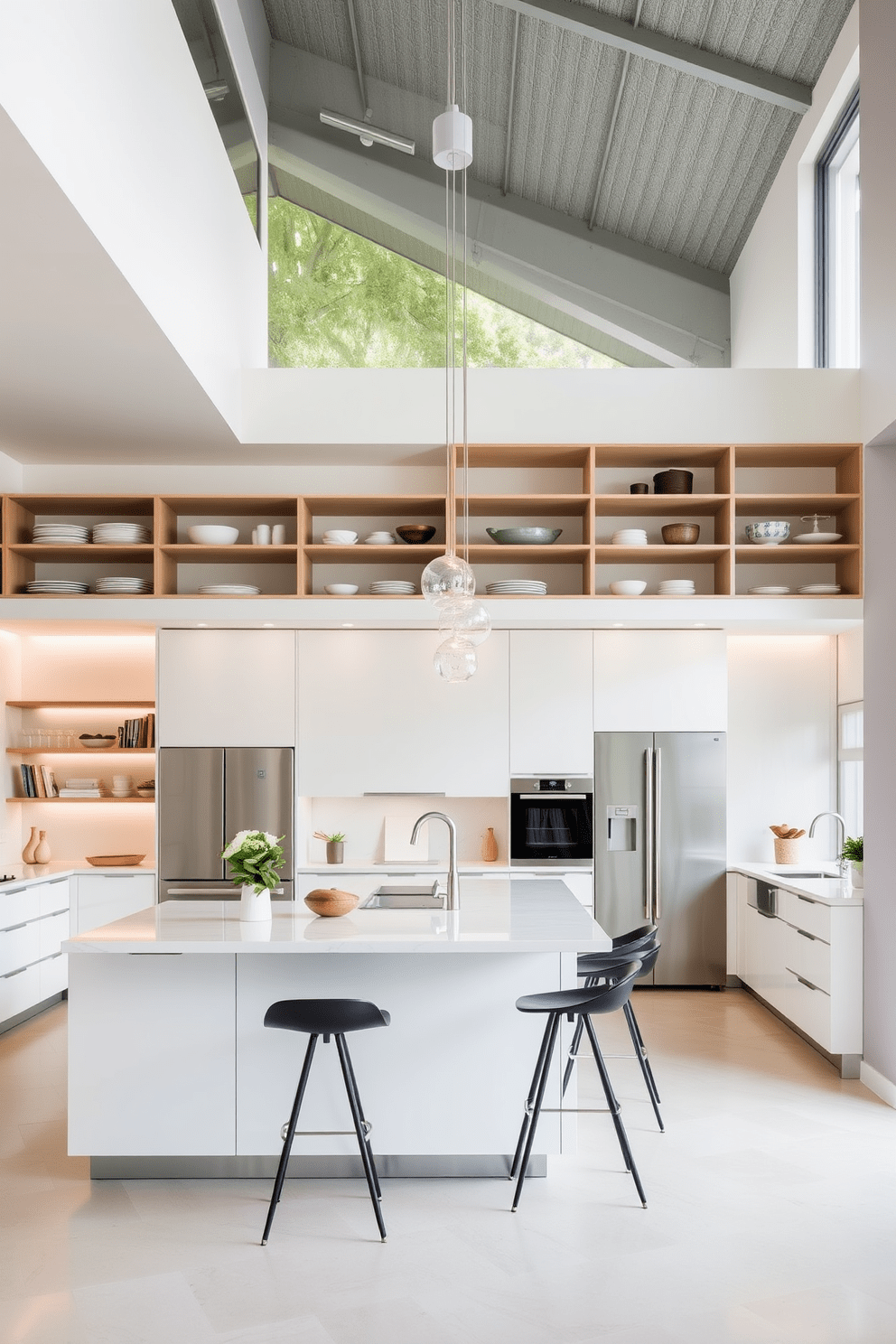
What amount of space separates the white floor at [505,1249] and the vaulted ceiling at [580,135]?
4925 mm

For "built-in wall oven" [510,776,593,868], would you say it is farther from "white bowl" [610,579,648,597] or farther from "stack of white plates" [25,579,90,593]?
"stack of white plates" [25,579,90,593]

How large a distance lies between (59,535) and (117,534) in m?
0.31

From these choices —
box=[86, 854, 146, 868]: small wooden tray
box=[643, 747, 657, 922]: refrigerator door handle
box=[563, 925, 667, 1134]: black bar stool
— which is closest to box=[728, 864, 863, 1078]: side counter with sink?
box=[643, 747, 657, 922]: refrigerator door handle

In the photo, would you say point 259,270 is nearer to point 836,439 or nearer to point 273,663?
point 273,663

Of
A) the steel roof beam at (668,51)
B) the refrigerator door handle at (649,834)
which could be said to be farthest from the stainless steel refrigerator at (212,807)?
the steel roof beam at (668,51)

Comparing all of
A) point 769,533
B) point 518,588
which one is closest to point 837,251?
point 769,533

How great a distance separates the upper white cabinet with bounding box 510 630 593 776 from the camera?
6.22m

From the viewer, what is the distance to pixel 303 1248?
3.12 meters

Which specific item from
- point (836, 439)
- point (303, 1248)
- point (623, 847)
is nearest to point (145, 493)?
point (623, 847)

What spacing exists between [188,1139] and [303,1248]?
674 millimetres

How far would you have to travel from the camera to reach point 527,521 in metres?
6.36

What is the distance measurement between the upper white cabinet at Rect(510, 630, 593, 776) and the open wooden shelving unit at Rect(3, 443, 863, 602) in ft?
1.05

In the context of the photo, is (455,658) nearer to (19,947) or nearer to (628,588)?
(628,588)

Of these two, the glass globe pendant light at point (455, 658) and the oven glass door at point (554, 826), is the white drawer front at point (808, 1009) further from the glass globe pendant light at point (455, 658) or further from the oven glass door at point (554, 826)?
the glass globe pendant light at point (455, 658)
